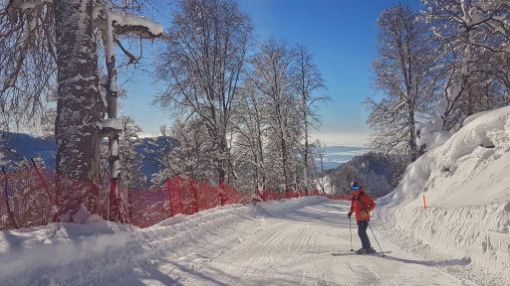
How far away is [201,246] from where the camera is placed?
10000 mm

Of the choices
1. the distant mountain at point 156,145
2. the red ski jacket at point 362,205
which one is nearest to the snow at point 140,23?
the red ski jacket at point 362,205

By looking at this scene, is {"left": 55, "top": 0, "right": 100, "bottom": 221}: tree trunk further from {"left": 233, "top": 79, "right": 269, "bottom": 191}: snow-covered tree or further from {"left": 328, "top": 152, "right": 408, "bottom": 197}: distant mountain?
{"left": 328, "top": 152, "right": 408, "bottom": 197}: distant mountain

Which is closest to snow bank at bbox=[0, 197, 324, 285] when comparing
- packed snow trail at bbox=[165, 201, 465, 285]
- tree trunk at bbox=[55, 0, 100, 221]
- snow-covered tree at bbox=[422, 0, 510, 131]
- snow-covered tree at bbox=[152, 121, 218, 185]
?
tree trunk at bbox=[55, 0, 100, 221]

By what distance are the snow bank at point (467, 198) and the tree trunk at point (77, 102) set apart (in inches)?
277

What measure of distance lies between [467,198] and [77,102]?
9054 mm

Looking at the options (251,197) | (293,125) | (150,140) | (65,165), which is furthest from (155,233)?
(150,140)

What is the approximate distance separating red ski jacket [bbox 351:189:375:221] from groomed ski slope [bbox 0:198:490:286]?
869mm

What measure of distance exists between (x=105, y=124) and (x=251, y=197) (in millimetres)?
15201

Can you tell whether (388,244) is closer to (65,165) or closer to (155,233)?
(155,233)

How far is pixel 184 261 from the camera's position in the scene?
817cm

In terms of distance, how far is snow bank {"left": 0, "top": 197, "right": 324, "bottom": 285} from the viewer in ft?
17.9

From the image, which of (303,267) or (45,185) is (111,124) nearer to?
(45,185)

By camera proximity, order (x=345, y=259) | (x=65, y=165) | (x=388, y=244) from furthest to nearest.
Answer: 1. (x=388, y=244)
2. (x=345, y=259)
3. (x=65, y=165)

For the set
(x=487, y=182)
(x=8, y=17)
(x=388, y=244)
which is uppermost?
(x=8, y=17)
